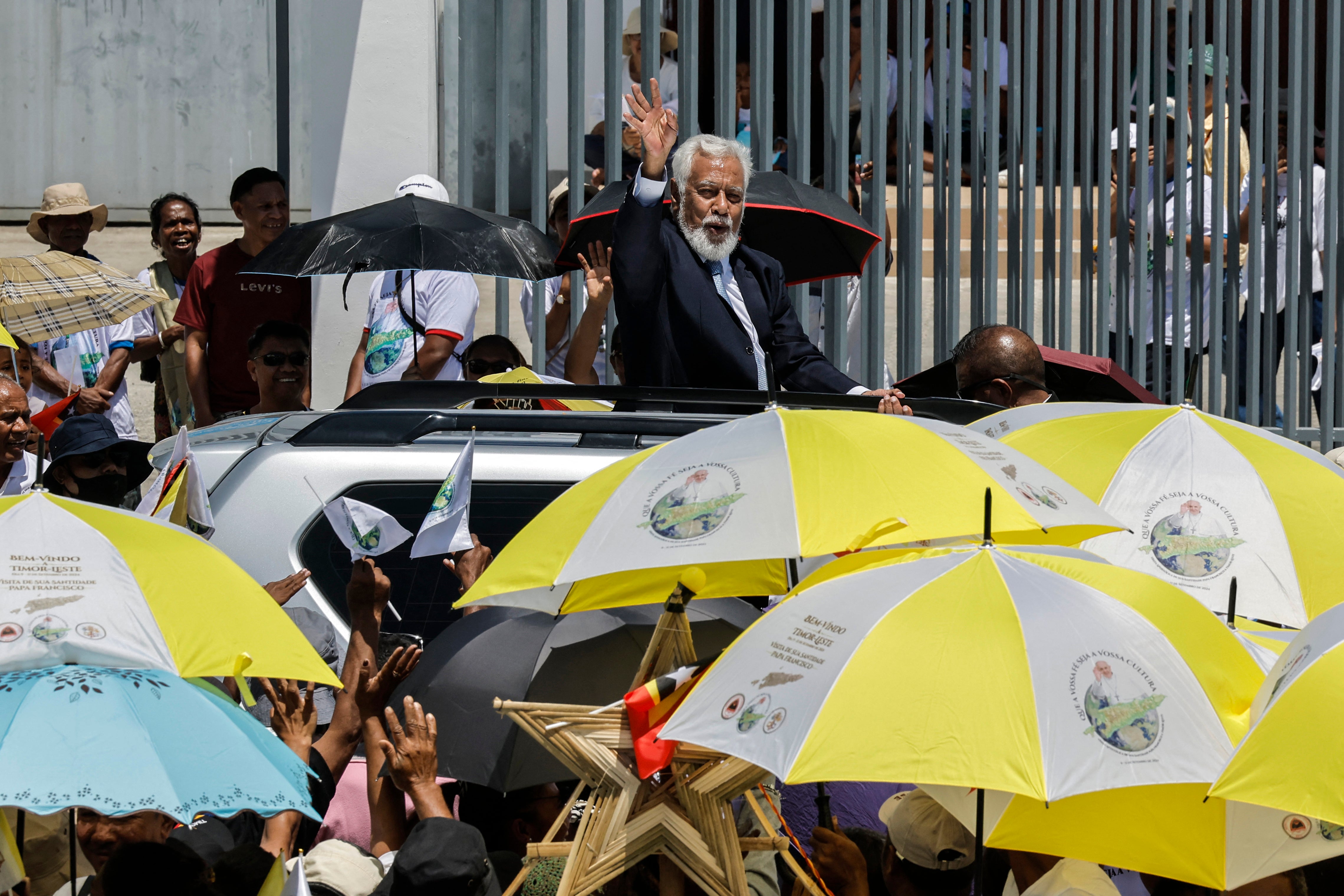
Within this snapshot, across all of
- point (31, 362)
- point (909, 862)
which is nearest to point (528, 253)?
point (31, 362)

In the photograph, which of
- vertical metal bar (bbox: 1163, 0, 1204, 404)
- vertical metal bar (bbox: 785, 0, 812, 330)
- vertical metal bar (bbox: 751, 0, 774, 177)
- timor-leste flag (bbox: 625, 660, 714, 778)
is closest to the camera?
timor-leste flag (bbox: 625, 660, 714, 778)

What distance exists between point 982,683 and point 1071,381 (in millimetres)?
4217

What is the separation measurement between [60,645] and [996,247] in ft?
21.8

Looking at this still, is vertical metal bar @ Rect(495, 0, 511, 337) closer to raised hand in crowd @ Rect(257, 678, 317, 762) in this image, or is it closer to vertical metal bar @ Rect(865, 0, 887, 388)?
vertical metal bar @ Rect(865, 0, 887, 388)

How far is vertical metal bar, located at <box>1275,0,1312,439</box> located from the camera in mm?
9633

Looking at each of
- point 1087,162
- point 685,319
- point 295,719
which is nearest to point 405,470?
point 295,719

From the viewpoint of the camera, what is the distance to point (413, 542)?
430cm

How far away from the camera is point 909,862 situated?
3.68 m

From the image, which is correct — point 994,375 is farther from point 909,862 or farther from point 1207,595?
point 909,862

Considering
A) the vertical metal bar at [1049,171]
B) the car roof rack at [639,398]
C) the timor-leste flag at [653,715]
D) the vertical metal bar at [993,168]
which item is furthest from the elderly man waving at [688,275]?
the vertical metal bar at [1049,171]

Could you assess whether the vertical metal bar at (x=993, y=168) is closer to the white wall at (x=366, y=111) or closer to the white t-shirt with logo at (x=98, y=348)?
the white wall at (x=366, y=111)

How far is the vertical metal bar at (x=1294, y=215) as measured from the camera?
9633mm

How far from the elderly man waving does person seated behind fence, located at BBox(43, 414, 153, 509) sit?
210 cm

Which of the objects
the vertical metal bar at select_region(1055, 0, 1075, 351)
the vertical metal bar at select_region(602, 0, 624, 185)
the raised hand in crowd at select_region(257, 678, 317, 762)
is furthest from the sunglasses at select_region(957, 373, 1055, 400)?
the vertical metal bar at select_region(1055, 0, 1075, 351)
